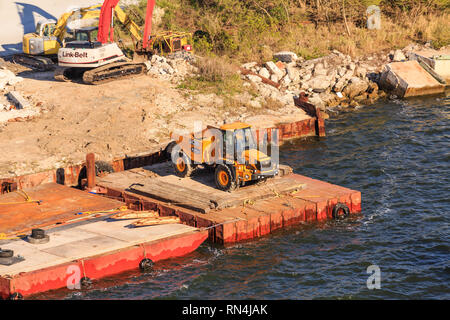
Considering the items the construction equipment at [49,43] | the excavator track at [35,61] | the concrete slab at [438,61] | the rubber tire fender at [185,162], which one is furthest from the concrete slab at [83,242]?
the concrete slab at [438,61]

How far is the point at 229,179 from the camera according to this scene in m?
21.1

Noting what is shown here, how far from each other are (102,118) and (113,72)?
4877mm

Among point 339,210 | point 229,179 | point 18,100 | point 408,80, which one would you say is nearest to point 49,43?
point 18,100

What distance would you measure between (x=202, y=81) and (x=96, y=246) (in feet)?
55.3

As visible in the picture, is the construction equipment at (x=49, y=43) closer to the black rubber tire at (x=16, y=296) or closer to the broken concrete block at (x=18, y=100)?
the broken concrete block at (x=18, y=100)

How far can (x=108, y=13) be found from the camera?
34.2 metres

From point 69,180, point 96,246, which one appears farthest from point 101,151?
point 96,246

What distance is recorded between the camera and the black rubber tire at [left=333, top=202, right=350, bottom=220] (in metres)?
21.5

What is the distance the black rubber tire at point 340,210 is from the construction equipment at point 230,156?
87.6 inches

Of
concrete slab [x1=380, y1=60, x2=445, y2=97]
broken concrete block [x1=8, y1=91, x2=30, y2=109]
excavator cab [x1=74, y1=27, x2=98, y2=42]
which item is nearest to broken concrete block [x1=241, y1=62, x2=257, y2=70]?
concrete slab [x1=380, y1=60, x2=445, y2=97]

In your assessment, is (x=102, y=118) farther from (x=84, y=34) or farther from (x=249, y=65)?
(x=249, y=65)

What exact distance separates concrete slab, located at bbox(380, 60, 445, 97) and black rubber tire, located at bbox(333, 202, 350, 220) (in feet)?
55.1

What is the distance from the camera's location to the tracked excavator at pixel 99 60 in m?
32.2

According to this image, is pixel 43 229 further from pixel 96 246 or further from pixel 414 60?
pixel 414 60
